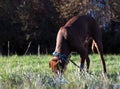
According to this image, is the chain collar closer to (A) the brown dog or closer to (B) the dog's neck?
(A) the brown dog

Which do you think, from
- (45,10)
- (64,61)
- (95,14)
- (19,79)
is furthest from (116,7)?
(19,79)

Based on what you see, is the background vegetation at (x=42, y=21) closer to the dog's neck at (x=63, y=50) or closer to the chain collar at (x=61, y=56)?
the dog's neck at (x=63, y=50)

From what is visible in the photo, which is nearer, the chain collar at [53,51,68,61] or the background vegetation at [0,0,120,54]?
the chain collar at [53,51,68,61]

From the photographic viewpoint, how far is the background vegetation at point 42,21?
2605 centimetres

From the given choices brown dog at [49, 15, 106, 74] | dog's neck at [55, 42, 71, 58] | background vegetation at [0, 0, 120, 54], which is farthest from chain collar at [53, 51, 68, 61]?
background vegetation at [0, 0, 120, 54]

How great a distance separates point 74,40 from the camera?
36.5ft

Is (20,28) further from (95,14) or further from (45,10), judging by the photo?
(95,14)

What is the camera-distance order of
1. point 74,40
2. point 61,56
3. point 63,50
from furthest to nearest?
point 74,40
point 63,50
point 61,56

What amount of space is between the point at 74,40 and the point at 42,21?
17.2 m

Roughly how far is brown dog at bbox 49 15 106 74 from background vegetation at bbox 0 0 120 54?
13273 millimetres

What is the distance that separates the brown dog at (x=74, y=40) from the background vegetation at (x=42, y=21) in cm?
1327

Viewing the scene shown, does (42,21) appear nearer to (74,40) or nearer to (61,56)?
(74,40)

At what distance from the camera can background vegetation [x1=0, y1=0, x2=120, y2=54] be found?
26.0m

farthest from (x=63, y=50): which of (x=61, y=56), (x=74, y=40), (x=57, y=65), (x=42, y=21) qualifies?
(x=42, y=21)
